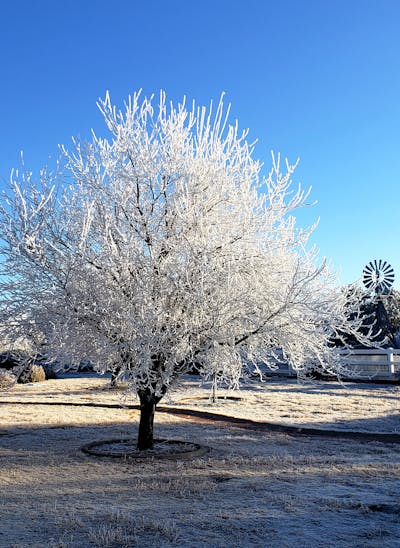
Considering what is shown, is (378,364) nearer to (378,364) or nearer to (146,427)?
(378,364)

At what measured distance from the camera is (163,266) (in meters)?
8.71

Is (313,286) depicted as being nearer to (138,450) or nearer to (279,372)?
(138,450)

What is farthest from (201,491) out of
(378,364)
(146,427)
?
(378,364)

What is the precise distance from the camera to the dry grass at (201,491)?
5.42 m

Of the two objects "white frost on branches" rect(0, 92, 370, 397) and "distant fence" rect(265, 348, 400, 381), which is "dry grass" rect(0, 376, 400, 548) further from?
"distant fence" rect(265, 348, 400, 381)

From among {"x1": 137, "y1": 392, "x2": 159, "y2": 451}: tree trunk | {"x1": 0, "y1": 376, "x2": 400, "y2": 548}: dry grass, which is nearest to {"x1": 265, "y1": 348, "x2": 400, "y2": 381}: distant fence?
{"x1": 0, "y1": 376, "x2": 400, "y2": 548}: dry grass

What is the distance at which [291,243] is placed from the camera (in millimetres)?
9734

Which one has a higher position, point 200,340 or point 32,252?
point 32,252

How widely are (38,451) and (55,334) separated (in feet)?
11.0

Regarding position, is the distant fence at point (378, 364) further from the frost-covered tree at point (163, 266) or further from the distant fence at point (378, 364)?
the frost-covered tree at point (163, 266)

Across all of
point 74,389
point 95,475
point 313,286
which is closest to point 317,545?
point 95,475

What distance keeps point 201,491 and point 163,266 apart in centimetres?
333

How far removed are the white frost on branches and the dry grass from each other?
1.47m

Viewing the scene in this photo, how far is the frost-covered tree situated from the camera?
27.5 ft
